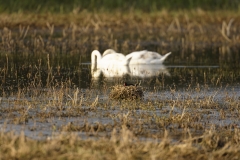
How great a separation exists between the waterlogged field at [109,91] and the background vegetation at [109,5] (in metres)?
1.15

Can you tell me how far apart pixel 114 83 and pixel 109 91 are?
140 centimetres

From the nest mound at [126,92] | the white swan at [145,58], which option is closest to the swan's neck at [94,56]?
the white swan at [145,58]

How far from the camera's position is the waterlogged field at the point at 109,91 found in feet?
24.0

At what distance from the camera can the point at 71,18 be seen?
24.1m

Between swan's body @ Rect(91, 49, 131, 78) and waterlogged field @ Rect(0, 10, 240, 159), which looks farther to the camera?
swan's body @ Rect(91, 49, 131, 78)

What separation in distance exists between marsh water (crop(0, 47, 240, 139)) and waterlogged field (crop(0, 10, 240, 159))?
0.07ft

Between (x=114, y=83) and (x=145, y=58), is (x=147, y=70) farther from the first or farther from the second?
(x=114, y=83)

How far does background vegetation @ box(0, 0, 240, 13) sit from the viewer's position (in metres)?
24.7

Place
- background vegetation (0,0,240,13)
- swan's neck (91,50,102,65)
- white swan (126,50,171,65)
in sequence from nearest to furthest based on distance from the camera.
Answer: swan's neck (91,50,102,65), white swan (126,50,171,65), background vegetation (0,0,240,13)

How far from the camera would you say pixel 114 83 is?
13.4m

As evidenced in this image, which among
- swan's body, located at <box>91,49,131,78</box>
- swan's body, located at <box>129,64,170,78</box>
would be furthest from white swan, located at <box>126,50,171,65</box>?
swan's body, located at <box>91,49,131,78</box>

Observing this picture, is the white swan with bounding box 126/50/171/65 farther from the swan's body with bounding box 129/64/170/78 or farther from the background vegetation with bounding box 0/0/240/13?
the background vegetation with bounding box 0/0/240/13

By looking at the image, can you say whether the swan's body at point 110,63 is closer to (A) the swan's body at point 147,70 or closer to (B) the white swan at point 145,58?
(A) the swan's body at point 147,70

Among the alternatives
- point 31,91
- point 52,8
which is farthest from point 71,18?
point 31,91
